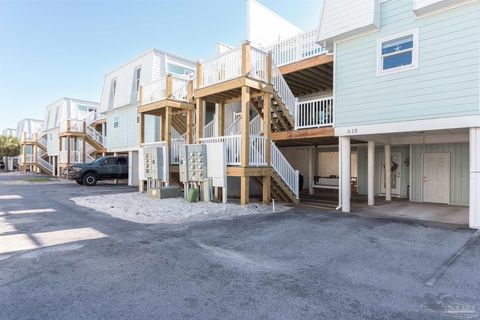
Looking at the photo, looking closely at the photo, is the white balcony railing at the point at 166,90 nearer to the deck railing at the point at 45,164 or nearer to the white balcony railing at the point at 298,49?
the white balcony railing at the point at 298,49

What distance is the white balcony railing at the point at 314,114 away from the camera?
34.6 ft

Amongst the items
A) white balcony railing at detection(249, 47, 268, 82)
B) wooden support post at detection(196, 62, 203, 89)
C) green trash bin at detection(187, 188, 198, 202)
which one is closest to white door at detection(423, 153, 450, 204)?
white balcony railing at detection(249, 47, 268, 82)

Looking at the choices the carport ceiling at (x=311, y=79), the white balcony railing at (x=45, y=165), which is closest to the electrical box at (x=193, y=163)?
the carport ceiling at (x=311, y=79)

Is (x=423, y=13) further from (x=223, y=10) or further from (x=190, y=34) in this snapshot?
(x=190, y=34)

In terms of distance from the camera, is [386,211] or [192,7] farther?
[192,7]

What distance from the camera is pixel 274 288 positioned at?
3.67 metres

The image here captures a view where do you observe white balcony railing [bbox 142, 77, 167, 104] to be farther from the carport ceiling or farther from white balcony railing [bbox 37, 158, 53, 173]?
white balcony railing [bbox 37, 158, 53, 173]

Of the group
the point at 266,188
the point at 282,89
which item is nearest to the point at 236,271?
the point at 266,188

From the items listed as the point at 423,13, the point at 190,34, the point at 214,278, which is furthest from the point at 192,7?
the point at 214,278

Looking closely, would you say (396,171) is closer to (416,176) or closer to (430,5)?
(416,176)

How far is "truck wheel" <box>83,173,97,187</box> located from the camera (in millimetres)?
18969

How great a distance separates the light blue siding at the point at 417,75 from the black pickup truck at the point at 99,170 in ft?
52.3

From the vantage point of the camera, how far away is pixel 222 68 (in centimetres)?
1102

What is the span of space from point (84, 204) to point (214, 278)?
8781 mm
